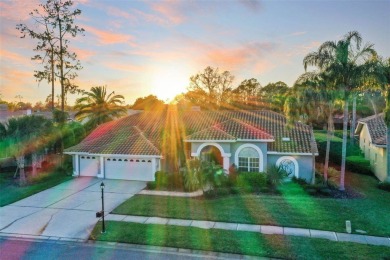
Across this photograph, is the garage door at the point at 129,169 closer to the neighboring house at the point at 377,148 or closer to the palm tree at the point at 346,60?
the palm tree at the point at 346,60

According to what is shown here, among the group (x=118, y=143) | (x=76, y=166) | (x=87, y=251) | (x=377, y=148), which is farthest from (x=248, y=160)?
(x=87, y=251)

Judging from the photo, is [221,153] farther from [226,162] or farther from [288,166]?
[288,166]

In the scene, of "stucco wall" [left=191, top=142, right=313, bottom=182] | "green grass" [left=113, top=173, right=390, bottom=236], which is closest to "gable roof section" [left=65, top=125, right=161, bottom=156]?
"stucco wall" [left=191, top=142, right=313, bottom=182]

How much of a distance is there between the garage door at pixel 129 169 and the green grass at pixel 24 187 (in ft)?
11.0

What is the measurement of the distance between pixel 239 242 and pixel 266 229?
2.00 metres

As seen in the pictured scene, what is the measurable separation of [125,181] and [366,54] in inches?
714

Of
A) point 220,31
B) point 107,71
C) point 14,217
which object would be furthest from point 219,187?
point 107,71

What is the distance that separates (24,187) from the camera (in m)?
22.1

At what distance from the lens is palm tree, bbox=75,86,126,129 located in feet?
109

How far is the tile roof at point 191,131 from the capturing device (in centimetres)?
2350

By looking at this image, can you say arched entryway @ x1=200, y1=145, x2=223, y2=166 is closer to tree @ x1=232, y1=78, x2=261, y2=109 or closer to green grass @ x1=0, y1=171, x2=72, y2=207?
green grass @ x1=0, y1=171, x2=72, y2=207

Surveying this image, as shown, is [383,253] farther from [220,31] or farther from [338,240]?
[220,31]

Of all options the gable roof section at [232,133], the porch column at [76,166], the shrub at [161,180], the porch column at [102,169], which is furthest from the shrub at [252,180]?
the porch column at [76,166]

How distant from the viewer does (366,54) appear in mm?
19203
